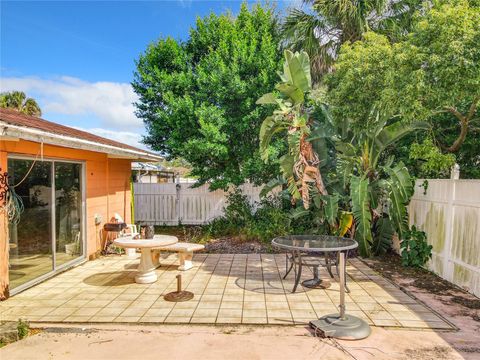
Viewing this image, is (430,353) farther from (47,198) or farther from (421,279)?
(47,198)

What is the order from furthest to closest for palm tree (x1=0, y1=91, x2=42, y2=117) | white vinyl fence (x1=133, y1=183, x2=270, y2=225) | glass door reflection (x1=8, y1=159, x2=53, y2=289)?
palm tree (x1=0, y1=91, x2=42, y2=117)
white vinyl fence (x1=133, y1=183, x2=270, y2=225)
glass door reflection (x1=8, y1=159, x2=53, y2=289)

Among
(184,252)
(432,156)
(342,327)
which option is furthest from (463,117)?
(184,252)

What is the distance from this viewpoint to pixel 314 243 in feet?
17.7

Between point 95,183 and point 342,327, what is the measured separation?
21.1 feet

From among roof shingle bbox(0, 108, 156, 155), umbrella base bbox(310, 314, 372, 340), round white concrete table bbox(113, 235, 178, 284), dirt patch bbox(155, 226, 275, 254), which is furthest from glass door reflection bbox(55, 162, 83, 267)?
umbrella base bbox(310, 314, 372, 340)

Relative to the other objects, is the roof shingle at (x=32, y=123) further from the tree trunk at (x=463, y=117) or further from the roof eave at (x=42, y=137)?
the tree trunk at (x=463, y=117)

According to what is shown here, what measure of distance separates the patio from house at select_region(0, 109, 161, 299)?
44cm

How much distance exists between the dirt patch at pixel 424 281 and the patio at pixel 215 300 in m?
0.37

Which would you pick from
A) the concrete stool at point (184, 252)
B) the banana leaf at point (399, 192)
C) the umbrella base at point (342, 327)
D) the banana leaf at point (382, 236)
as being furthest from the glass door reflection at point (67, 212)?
the banana leaf at point (382, 236)

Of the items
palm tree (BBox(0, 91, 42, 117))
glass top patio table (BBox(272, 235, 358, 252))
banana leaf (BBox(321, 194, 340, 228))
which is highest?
palm tree (BBox(0, 91, 42, 117))

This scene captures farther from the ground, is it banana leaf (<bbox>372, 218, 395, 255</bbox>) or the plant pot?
banana leaf (<bbox>372, 218, 395, 255</bbox>)

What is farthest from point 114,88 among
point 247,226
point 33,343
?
point 33,343

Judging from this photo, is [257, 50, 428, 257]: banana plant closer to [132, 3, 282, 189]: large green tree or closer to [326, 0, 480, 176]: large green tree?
[326, 0, 480, 176]: large green tree

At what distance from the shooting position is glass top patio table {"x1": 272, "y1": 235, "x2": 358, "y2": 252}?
4910mm
